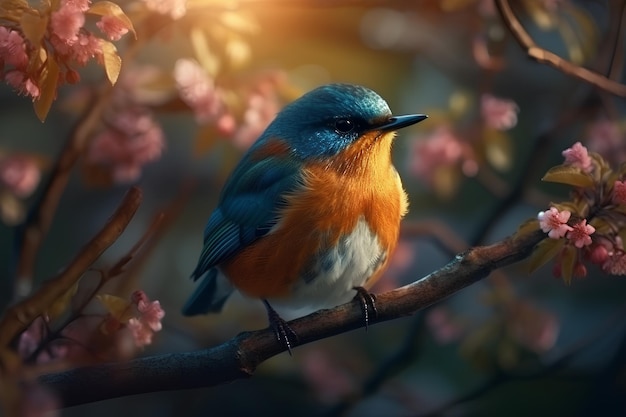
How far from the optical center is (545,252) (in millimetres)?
868

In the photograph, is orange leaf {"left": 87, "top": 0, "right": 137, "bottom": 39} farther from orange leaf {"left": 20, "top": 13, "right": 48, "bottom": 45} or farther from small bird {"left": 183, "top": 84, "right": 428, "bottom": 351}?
small bird {"left": 183, "top": 84, "right": 428, "bottom": 351}

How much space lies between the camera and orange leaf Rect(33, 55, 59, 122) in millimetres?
782

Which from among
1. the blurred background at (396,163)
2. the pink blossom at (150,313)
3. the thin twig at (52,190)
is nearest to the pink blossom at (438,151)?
the blurred background at (396,163)

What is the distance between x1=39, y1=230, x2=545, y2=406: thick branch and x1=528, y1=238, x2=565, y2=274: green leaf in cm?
3

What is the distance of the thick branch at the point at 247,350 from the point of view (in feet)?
2.86

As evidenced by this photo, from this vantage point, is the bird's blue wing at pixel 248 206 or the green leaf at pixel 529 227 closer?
the green leaf at pixel 529 227

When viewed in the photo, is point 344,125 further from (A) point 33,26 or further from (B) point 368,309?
(A) point 33,26

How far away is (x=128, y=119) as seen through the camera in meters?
1.35

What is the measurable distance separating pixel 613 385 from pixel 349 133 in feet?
2.31

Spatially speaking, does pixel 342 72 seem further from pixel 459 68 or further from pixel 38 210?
pixel 38 210

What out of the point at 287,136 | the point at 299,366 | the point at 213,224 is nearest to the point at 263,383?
the point at 299,366

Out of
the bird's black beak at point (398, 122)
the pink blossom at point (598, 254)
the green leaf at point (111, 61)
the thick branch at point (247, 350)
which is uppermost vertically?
the green leaf at point (111, 61)

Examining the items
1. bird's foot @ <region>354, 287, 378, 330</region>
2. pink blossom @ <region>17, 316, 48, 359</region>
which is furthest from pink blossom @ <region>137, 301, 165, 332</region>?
bird's foot @ <region>354, 287, 378, 330</region>

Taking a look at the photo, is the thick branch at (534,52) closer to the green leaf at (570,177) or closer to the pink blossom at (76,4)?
the green leaf at (570,177)
